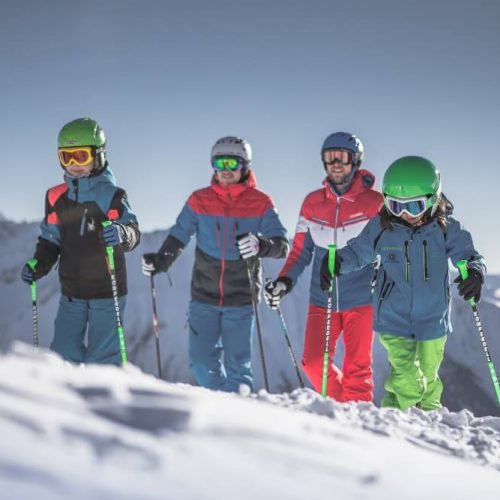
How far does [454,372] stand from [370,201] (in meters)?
28.8

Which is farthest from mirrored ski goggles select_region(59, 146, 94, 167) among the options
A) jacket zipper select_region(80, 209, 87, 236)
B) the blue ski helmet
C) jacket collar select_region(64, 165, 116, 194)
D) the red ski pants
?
the red ski pants

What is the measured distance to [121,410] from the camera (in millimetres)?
1628

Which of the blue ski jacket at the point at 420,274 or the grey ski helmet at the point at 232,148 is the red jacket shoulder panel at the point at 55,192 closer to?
the grey ski helmet at the point at 232,148

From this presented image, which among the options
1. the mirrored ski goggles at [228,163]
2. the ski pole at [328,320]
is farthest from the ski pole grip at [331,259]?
the mirrored ski goggles at [228,163]

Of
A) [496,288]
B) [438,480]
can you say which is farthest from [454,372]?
[438,480]

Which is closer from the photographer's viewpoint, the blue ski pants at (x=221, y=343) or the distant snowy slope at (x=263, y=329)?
the blue ski pants at (x=221, y=343)

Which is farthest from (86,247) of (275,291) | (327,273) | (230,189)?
(327,273)

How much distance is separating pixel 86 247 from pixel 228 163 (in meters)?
1.61

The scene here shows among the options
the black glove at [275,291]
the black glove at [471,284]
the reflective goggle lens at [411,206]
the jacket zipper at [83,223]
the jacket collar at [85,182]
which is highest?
the jacket collar at [85,182]

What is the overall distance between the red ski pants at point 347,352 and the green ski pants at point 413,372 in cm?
52

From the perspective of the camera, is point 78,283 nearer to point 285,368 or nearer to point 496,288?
point 285,368

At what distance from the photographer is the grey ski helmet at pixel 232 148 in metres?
5.90

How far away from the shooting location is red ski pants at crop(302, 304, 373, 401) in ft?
17.7

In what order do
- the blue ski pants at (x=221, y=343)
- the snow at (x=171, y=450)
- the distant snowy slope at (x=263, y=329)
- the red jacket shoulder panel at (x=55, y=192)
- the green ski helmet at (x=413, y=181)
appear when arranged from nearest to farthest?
the snow at (x=171, y=450) < the green ski helmet at (x=413, y=181) < the red jacket shoulder panel at (x=55, y=192) < the blue ski pants at (x=221, y=343) < the distant snowy slope at (x=263, y=329)
